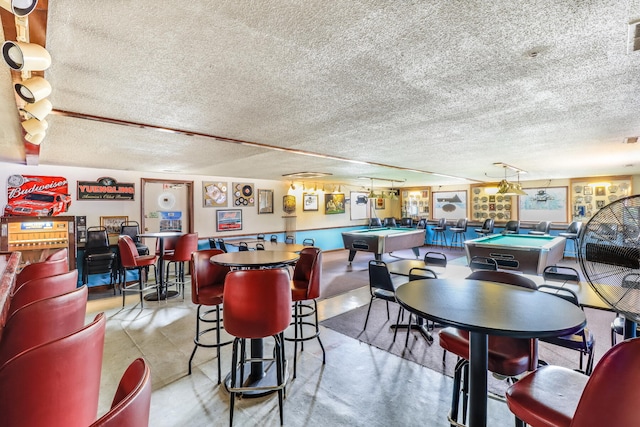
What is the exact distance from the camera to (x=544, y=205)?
8930 millimetres

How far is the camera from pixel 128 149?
3.80 m

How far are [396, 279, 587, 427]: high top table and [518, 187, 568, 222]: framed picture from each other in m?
8.83

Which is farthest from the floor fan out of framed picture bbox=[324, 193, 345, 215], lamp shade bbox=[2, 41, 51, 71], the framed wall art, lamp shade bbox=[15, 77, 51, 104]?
framed picture bbox=[324, 193, 345, 215]

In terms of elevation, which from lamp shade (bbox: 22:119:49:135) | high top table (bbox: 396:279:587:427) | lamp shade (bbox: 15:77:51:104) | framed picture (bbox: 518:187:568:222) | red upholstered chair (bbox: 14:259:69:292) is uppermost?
lamp shade (bbox: 15:77:51:104)

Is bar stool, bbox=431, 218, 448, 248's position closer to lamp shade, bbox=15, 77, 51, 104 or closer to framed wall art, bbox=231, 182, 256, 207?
framed wall art, bbox=231, 182, 256, 207

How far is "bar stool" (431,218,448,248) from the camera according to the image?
33.4 feet

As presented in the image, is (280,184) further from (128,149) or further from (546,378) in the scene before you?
(546,378)

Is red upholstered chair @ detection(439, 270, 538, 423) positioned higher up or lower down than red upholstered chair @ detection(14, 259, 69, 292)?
lower down

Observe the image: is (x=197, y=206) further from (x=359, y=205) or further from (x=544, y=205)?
(x=544, y=205)

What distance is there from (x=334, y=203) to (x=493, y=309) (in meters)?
8.44

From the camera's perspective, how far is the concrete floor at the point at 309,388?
2068 millimetres

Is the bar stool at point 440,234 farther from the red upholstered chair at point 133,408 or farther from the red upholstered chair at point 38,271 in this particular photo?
the red upholstered chair at point 133,408

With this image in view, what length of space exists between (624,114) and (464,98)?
1600mm

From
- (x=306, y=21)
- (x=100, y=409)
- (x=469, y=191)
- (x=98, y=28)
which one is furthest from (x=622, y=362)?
(x=469, y=191)
